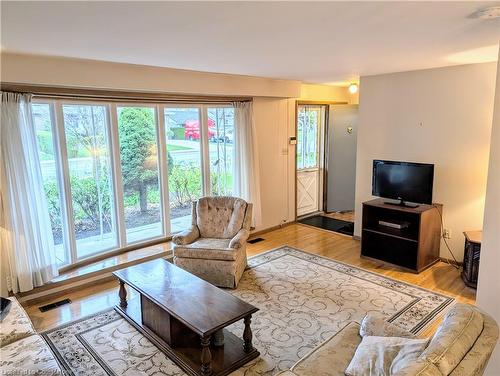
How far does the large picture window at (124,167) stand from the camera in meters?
4.07

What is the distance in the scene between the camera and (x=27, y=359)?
2.21m

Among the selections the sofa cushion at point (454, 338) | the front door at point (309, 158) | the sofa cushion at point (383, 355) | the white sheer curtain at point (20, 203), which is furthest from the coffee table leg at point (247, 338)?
the front door at point (309, 158)

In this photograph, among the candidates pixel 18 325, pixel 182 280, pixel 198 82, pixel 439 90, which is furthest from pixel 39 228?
pixel 439 90

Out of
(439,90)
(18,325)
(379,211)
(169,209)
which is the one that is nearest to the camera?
(18,325)

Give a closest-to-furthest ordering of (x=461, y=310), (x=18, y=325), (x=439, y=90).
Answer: (x=461, y=310)
(x=18, y=325)
(x=439, y=90)

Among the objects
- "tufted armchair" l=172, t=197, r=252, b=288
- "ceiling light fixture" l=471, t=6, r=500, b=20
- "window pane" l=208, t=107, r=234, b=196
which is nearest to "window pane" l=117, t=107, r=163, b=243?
"tufted armchair" l=172, t=197, r=252, b=288

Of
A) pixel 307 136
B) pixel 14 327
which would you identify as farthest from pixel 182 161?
pixel 14 327

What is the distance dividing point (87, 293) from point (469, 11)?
13.6ft

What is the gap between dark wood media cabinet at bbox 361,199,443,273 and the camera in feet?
14.2

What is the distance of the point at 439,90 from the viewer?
445cm

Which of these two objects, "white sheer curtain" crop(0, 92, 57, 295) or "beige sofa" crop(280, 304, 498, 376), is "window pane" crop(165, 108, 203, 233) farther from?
"beige sofa" crop(280, 304, 498, 376)

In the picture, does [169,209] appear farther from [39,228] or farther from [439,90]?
[439,90]

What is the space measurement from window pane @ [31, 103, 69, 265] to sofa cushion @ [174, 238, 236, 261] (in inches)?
52.9

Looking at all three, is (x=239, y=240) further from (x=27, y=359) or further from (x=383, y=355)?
(x=383, y=355)
